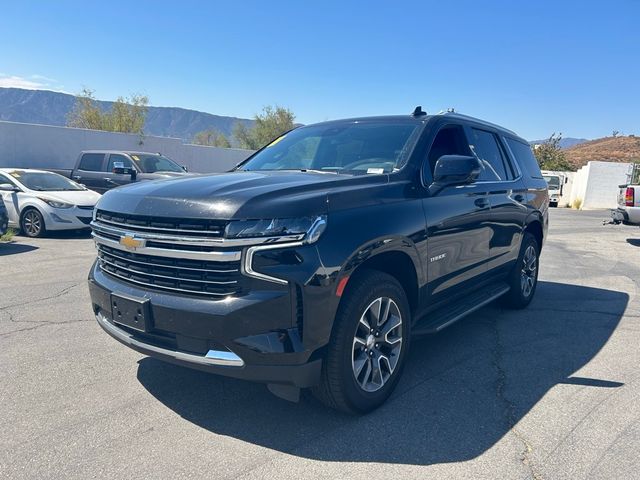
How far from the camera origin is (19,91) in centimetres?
19925

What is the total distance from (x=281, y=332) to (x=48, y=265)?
6475mm

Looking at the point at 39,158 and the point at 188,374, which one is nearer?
the point at 188,374

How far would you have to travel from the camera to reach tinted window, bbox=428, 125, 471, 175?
13.9 ft

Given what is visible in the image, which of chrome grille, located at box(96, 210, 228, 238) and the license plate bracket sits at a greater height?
chrome grille, located at box(96, 210, 228, 238)

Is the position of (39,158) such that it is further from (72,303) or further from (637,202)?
(637,202)

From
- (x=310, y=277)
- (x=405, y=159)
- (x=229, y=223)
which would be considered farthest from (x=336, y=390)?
(x=405, y=159)

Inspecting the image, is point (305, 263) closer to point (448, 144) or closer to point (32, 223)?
point (448, 144)

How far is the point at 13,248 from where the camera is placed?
373 inches

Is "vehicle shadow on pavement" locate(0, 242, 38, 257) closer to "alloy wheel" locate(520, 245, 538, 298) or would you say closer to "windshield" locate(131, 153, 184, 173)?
"windshield" locate(131, 153, 184, 173)

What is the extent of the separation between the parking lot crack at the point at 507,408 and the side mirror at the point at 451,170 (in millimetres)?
1550

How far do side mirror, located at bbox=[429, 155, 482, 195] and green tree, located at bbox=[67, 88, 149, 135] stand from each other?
31.4 m

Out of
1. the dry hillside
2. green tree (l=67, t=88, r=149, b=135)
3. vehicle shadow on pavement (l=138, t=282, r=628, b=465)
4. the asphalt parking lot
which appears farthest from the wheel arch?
the dry hillside

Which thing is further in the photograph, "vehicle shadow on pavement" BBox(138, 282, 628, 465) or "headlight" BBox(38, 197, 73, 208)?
"headlight" BBox(38, 197, 73, 208)

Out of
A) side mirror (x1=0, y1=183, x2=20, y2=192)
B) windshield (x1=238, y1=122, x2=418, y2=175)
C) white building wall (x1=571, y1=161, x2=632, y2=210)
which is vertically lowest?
white building wall (x1=571, y1=161, x2=632, y2=210)
